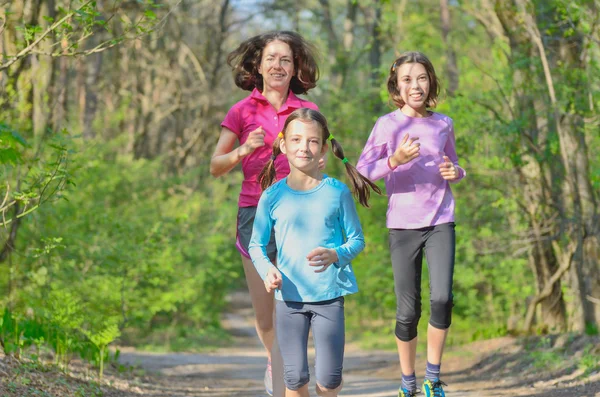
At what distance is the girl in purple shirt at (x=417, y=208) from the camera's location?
235 inches

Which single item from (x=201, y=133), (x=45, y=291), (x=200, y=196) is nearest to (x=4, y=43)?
(x=45, y=291)

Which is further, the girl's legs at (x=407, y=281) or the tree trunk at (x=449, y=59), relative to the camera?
the tree trunk at (x=449, y=59)

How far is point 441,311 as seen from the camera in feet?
19.7

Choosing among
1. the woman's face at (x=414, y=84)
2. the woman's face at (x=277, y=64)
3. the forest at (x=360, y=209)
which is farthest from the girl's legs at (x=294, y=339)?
the forest at (x=360, y=209)

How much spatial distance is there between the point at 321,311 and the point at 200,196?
19996 millimetres

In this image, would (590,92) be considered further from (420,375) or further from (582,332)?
(420,375)

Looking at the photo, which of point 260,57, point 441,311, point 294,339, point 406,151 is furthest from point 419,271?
point 260,57

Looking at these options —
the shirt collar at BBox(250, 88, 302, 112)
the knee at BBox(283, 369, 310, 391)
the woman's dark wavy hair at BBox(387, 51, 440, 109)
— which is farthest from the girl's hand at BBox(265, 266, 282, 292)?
the woman's dark wavy hair at BBox(387, 51, 440, 109)

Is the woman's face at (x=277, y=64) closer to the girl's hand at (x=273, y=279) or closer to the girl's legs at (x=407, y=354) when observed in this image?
the girl's hand at (x=273, y=279)

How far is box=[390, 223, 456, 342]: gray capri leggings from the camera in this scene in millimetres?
5934

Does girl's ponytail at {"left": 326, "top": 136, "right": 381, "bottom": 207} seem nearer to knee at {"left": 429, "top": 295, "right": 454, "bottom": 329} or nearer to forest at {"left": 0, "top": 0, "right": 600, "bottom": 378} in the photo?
knee at {"left": 429, "top": 295, "right": 454, "bottom": 329}

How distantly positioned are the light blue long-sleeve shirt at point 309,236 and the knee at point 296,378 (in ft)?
1.29

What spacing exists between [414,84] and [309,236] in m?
1.69

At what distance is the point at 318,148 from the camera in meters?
4.97
